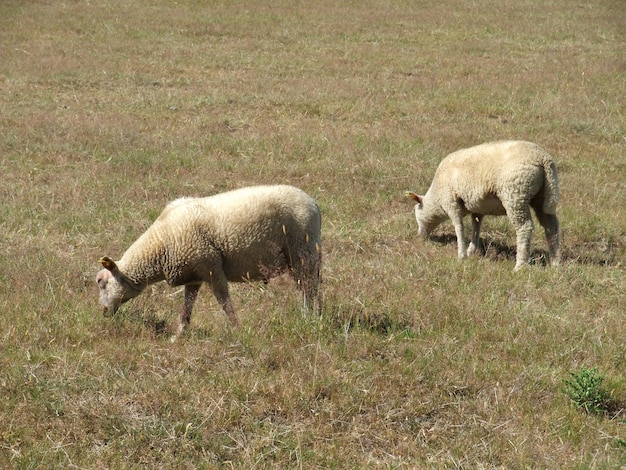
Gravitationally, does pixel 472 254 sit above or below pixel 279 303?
below

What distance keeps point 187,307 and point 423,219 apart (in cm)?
467

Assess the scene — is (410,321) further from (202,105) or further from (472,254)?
(202,105)

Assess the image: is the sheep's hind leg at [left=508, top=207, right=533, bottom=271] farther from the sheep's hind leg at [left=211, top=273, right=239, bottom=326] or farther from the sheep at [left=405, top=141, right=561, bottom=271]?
the sheep's hind leg at [left=211, top=273, right=239, bottom=326]

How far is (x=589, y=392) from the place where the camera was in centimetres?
569

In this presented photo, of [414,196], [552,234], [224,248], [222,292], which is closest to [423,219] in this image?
[414,196]

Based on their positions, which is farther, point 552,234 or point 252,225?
point 552,234

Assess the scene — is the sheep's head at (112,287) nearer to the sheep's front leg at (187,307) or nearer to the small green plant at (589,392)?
the sheep's front leg at (187,307)

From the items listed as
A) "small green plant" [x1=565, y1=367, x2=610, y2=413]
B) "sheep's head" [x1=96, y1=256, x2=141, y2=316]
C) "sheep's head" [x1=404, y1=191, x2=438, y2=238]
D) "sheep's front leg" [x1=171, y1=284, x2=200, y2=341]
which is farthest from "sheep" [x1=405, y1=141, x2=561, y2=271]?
"sheep's head" [x1=96, y1=256, x2=141, y2=316]

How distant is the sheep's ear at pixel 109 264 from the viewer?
7.04 m

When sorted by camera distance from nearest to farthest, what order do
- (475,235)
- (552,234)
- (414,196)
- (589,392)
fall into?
(589,392) < (552,234) < (475,235) < (414,196)

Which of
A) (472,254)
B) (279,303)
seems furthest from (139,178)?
(279,303)

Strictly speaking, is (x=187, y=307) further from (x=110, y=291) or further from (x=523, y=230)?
(x=523, y=230)

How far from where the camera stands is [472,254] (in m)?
10.5

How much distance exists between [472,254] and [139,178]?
5.48m
